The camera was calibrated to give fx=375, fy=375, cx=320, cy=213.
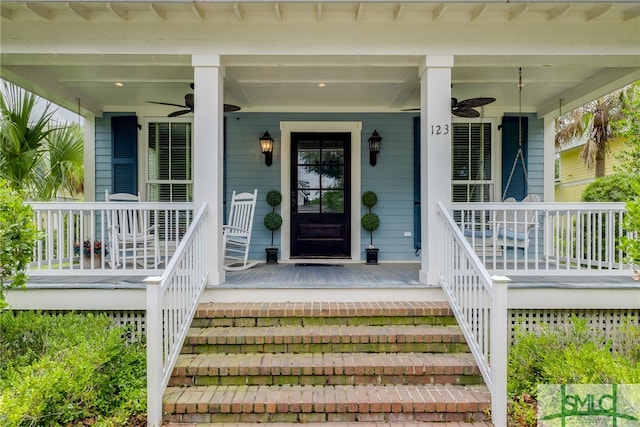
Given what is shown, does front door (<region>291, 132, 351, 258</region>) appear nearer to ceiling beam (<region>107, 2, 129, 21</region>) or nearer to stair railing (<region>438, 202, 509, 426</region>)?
stair railing (<region>438, 202, 509, 426</region>)

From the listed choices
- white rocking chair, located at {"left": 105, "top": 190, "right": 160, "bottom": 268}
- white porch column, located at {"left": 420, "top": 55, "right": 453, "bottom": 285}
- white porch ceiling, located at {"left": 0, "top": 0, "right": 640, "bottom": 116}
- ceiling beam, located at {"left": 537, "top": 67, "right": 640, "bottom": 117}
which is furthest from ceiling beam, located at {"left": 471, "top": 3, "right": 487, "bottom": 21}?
white rocking chair, located at {"left": 105, "top": 190, "right": 160, "bottom": 268}

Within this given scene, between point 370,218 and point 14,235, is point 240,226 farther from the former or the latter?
point 14,235

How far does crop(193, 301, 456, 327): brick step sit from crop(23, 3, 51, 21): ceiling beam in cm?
304

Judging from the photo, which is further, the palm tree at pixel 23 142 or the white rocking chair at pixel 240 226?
the white rocking chair at pixel 240 226

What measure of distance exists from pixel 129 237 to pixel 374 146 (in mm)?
3507

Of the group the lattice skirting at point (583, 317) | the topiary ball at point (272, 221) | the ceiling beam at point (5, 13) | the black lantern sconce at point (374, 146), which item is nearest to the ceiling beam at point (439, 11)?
the black lantern sconce at point (374, 146)

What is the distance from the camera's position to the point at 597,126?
1069cm

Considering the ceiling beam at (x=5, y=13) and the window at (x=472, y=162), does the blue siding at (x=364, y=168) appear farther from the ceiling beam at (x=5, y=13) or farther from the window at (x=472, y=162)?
the ceiling beam at (x=5, y=13)

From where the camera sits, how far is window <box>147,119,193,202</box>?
225 inches

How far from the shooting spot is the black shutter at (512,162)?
5.66 metres

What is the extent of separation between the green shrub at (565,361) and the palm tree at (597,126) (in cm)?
851

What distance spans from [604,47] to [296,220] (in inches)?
162

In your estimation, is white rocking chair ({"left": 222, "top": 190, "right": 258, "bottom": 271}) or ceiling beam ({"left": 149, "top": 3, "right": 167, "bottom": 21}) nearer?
ceiling beam ({"left": 149, "top": 3, "right": 167, "bottom": 21})

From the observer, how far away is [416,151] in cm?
568
